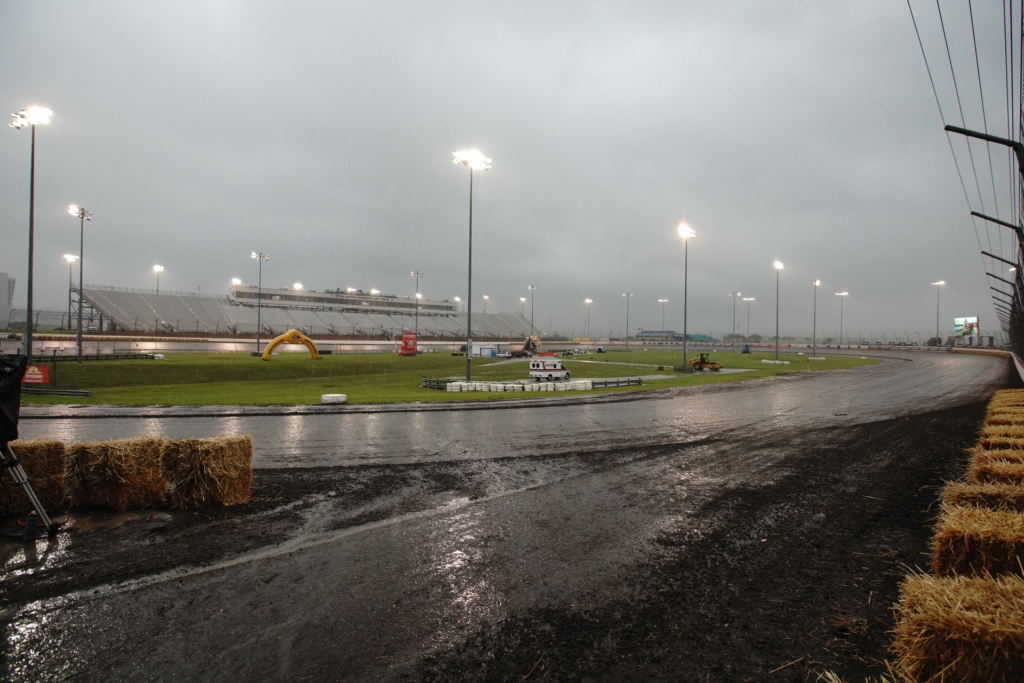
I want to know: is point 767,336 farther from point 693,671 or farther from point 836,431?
point 693,671

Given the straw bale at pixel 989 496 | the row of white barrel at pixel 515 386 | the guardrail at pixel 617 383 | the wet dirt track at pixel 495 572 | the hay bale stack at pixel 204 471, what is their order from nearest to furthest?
1. the wet dirt track at pixel 495 572
2. the straw bale at pixel 989 496
3. the hay bale stack at pixel 204 471
4. the row of white barrel at pixel 515 386
5. the guardrail at pixel 617 383

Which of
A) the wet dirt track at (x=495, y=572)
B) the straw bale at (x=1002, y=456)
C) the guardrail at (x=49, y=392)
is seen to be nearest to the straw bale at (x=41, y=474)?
the wet dirt track at (x=495, y=572)

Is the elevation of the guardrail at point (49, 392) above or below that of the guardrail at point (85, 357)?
below

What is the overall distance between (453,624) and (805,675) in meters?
2.69

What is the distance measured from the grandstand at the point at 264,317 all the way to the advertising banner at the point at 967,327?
3116 inches

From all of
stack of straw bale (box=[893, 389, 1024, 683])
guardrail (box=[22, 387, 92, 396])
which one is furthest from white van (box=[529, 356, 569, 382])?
stack of straw bale (box=[893, 389, 1024, 683])

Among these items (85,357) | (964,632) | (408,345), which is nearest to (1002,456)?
(964,632)

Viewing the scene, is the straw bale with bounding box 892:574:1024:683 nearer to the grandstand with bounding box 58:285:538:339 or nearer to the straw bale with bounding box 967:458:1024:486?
the straw bale with bounding box 967:458:1024:486

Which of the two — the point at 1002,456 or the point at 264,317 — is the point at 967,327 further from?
the point at 264,317

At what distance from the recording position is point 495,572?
16.4 feet

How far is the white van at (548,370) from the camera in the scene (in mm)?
31719

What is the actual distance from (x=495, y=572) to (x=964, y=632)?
3721 millimetres

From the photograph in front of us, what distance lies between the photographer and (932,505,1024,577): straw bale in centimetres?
341

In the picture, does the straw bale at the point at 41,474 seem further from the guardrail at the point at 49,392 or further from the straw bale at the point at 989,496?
the guardrail at the point at 49,392
